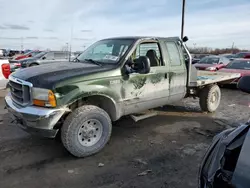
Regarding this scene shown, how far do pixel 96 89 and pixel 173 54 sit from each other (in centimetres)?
226

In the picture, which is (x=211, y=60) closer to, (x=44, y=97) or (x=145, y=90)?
(x=145, y=90)

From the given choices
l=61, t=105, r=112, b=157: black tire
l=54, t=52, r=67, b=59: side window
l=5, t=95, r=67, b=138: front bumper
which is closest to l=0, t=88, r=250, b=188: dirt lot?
l=61, t=105, r=112, b=157: black tire

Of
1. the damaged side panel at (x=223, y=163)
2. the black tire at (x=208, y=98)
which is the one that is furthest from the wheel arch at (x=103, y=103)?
the black tire at (x=208, y=98)

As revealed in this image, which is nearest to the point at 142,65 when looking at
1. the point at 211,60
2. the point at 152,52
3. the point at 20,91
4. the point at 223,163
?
the point at 152,52

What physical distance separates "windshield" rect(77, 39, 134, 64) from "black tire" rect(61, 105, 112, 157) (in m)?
1.11

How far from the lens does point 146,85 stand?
4.80m

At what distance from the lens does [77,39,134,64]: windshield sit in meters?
4.69

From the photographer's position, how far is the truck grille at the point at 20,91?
149 inches

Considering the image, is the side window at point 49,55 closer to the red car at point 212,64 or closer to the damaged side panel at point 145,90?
the red car at point 212,64

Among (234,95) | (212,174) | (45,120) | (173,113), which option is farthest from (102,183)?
(234,95)

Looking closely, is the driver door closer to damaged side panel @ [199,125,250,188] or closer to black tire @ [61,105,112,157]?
black tire @ [61,105,112,157]

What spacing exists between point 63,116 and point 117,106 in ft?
3.18

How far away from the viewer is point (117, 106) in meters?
4.39

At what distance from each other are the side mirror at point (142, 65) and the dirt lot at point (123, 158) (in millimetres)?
1368
